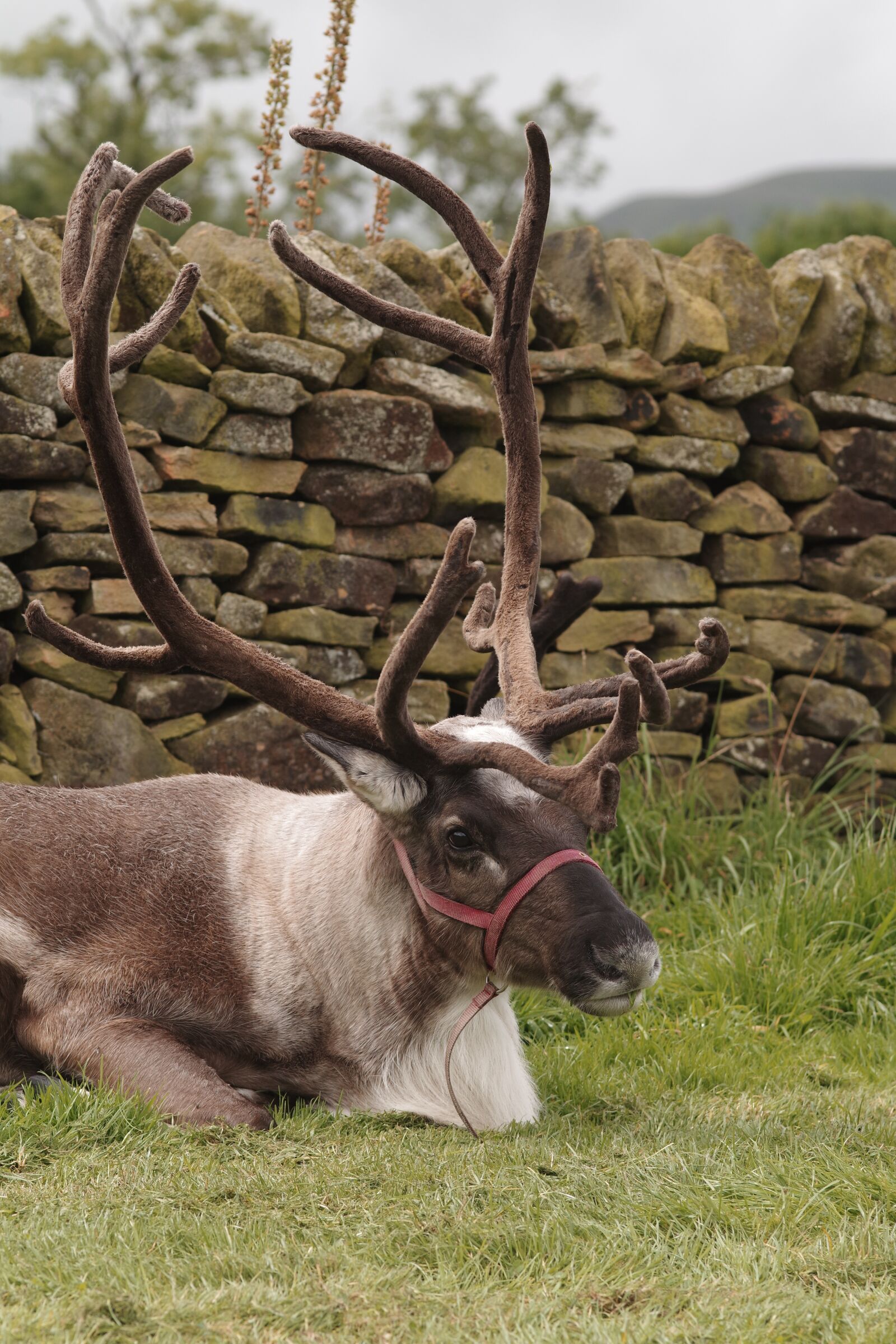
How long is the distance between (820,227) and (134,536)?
1660cm

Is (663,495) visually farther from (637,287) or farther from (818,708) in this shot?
(818,708)

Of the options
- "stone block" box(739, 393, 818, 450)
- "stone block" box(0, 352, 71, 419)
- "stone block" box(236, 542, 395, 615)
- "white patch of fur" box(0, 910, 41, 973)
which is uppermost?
"stone block" box(739, 393, 818, 450)

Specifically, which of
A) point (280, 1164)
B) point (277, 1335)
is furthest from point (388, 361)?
point (277, 1335)

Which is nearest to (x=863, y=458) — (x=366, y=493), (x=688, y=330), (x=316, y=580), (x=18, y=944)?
(x=688, y=330)

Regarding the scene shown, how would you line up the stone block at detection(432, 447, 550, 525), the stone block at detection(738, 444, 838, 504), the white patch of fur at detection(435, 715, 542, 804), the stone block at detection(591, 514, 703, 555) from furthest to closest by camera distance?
the stone block at detection(738, 444, 838, 504) → the stone block at detection(591, 514, 703, 555) → the stone block at detection(432, 447, 550, 525) → the white patch of fur at detection(435, 715, 542, 804)

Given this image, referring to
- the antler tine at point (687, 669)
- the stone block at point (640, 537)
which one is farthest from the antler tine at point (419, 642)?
the stone block at point (640, 537)

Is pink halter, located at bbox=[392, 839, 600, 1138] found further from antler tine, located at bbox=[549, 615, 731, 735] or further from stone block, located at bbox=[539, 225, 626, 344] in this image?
stone block, located at bbox=[539, 225, 626, 344]

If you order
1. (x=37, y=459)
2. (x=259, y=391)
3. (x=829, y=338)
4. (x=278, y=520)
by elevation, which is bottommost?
(x=278, y=520)

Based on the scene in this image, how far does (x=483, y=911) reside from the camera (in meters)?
2.84

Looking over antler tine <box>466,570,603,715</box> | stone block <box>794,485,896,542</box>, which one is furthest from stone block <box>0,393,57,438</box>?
stone block <box>794,485,896,542</box>

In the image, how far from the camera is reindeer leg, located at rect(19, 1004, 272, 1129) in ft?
8.96

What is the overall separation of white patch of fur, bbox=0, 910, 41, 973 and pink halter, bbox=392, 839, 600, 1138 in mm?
871

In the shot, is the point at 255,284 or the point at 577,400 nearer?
the point at 255,284

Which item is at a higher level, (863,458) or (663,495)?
(863,458)
